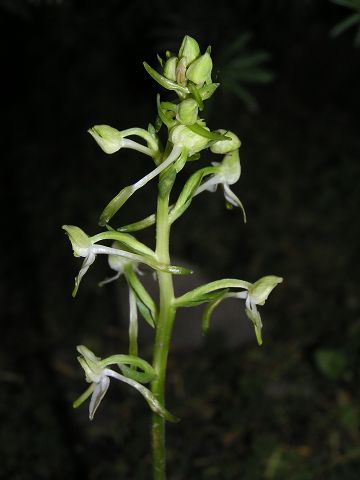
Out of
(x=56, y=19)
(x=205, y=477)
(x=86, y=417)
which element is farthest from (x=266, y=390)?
(x=56, y=19)

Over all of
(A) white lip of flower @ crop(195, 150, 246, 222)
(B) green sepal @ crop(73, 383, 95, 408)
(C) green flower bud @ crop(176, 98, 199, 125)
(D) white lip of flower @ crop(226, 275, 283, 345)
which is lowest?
(B) green sepal @ crop(73, 383, 95, 408)

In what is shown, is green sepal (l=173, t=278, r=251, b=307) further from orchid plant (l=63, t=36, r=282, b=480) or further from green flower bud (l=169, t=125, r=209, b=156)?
green flower bud (l=169, t=125, r=209, b=156)

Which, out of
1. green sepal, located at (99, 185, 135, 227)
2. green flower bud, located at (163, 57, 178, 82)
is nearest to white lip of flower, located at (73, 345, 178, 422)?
green sepal, located at (99, 185, 135, 227)

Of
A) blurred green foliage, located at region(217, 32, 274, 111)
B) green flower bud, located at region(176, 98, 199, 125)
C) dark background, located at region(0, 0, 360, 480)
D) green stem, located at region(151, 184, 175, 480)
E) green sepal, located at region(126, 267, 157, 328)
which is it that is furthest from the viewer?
dark background, located at region(0, 0, 360, 480)

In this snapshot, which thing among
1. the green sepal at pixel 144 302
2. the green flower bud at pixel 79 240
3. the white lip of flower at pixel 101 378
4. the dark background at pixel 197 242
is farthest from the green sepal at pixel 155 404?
the dark background at pixel 197 242

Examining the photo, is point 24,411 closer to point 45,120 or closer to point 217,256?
point 217,256

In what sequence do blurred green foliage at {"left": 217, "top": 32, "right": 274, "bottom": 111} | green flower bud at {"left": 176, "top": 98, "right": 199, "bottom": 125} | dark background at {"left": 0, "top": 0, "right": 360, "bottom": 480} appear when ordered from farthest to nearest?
dark background at {"left": 0, "top": 0, "right": 360, "bottom": 480} → blurred green foliage at {"left": 217, "top": 32, "right": 274, "bottom": 111} → green flower bud at {"left": 176, "top": 98, "right": 199, "bottom": 125}
